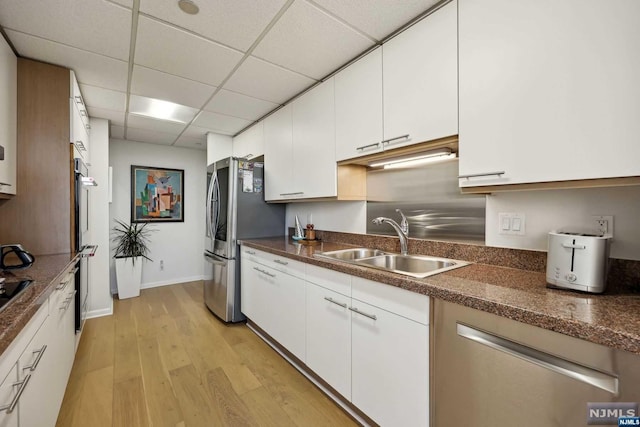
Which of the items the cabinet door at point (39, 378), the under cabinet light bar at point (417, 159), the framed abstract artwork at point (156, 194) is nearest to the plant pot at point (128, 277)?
the framed abstract artwork at point (156, 194)

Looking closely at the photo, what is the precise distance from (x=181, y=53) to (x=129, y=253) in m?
3.09

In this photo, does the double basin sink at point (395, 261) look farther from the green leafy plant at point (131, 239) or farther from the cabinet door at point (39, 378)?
the green leafy plant at point (131, 239)

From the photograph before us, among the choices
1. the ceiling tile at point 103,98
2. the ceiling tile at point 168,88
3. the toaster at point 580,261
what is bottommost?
the toaster at point 580,261

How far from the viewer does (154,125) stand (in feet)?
11.2

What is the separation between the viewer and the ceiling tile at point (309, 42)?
1574mm

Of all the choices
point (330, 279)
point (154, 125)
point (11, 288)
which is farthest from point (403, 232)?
point (154, 125)

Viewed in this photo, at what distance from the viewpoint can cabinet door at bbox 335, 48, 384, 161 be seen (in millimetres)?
1779

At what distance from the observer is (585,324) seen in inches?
29.7

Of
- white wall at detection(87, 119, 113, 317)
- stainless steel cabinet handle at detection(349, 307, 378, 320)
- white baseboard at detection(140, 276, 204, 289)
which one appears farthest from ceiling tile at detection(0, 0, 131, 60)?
white baseboard at detection(140, 276, 204, 289)

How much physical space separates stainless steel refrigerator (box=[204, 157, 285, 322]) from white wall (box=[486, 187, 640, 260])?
217 cm

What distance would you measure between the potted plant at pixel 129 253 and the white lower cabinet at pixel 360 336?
2615 mm

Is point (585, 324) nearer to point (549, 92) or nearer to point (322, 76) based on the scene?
point (549, 92)

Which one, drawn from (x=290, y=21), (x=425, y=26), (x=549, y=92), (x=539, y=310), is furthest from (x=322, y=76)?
(x=539, y=310)

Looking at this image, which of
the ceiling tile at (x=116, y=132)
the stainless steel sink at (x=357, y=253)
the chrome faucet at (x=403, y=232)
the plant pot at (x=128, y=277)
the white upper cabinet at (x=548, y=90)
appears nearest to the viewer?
the white upper cabinet at (x=548, y=90)
